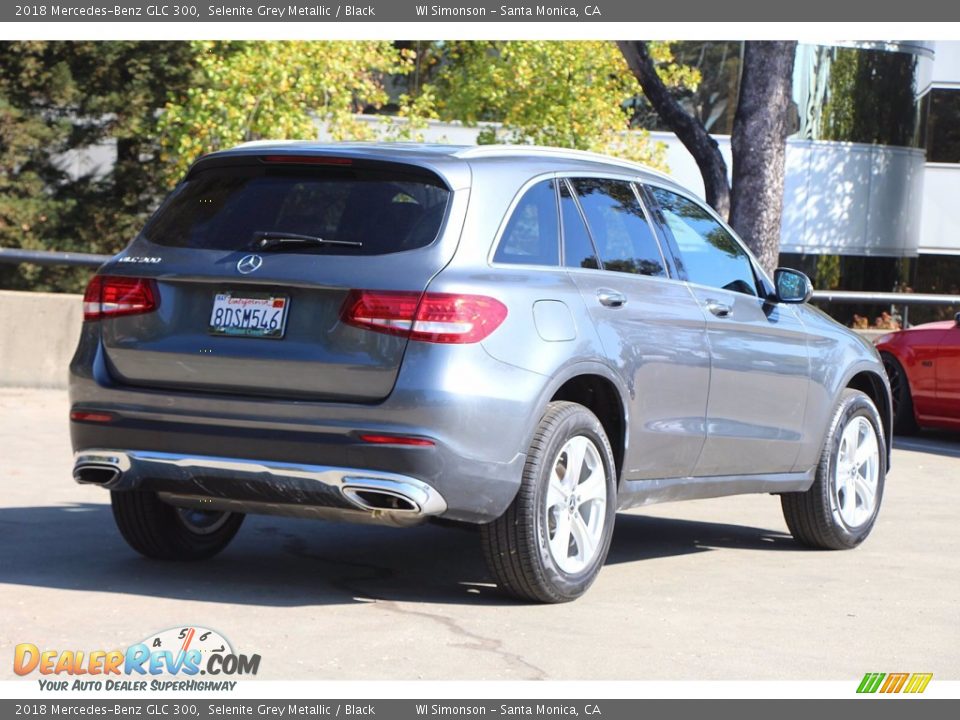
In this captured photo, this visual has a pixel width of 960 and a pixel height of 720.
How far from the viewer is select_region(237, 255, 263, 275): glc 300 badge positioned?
630 centimetres

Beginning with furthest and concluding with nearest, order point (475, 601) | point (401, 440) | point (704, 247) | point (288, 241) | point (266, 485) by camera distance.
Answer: point (704, 247)
point (475, 601)
point (288, 241)
point (266, 485)
point (401, 440)

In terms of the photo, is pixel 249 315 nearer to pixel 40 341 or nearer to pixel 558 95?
pixel 40 341

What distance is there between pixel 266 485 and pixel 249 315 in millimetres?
651

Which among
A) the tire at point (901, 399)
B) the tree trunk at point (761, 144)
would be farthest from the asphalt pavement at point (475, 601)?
the tree trunk at point (761, 144)

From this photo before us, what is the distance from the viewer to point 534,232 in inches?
263

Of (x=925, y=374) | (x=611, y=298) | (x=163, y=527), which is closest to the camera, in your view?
(x=611, y=298)

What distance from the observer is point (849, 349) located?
29.0 feet

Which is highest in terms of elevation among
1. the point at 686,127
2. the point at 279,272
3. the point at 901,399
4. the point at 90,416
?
the point at 686,127

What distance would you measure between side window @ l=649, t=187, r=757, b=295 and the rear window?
1693 millimetres

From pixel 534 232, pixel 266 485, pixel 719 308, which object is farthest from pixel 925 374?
pixel 266 485

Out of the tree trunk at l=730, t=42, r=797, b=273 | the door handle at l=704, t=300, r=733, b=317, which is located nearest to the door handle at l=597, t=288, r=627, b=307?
the door handle at l=704, t=300, r=733, b=317

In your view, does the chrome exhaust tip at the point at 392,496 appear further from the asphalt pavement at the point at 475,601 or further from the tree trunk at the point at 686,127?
the tree trunk at the point at 686,127

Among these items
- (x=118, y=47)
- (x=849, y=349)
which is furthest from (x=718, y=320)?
(x=118, y=47)

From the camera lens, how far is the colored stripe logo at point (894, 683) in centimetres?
543
